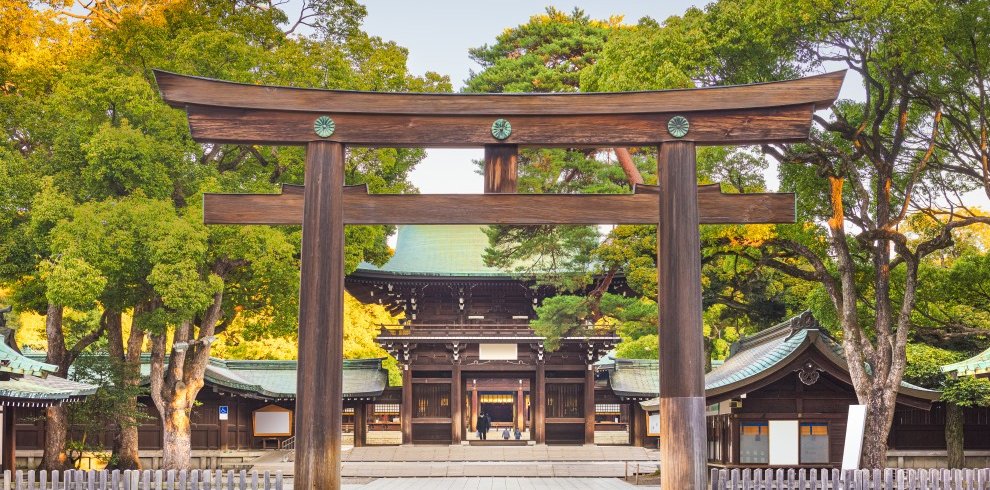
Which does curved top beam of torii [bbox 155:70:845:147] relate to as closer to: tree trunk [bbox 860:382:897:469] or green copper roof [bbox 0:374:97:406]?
green copper roof [bbox 0:374:97:406]

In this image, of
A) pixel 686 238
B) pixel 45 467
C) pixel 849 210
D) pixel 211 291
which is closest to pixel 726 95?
pixel 686 238

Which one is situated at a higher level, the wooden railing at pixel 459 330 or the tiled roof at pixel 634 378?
the wooden railing at pixel 459 330

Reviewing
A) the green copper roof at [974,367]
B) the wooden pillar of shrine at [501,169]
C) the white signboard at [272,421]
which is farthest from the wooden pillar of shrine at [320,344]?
the white signboard at [272,421]

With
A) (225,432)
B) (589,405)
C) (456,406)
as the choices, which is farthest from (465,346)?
(225,432)

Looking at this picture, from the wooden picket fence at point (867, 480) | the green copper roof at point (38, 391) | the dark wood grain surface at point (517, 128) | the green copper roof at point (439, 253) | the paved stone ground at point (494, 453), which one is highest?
the green copper roof at point (439, 253)

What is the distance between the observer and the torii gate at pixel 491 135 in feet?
39.2

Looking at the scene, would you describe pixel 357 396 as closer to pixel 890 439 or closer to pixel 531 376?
pixel 531 376

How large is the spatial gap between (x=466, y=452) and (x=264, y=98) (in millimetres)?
23292

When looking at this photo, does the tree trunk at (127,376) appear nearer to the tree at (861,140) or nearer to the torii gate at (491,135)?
the tree at (861,140)

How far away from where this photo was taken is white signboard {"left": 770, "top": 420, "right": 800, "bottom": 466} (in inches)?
955

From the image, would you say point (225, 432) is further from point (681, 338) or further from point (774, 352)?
point (681, 338)

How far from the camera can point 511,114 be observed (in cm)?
1212

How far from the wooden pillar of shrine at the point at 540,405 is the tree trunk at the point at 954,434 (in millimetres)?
12892

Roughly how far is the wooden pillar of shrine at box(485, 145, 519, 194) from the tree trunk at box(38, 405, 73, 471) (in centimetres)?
1826
